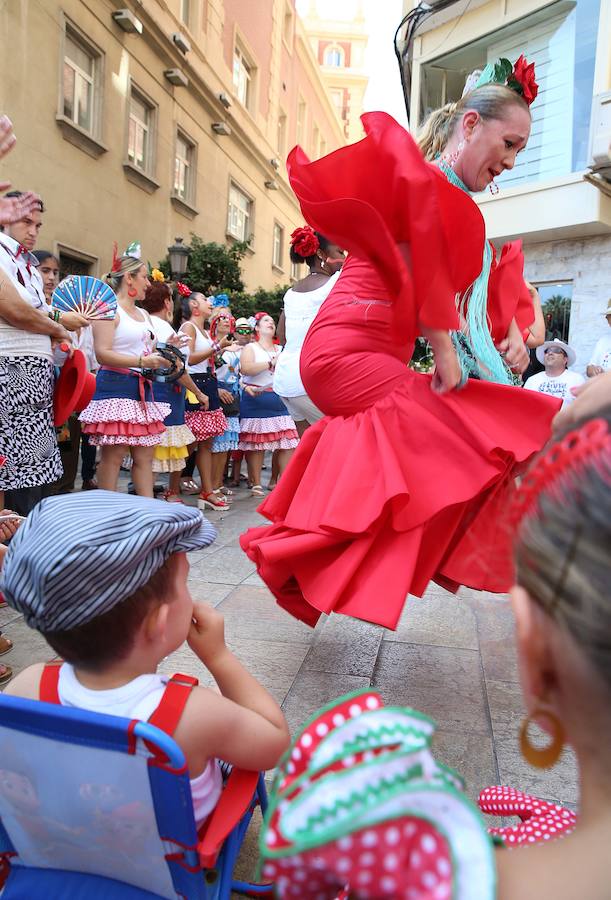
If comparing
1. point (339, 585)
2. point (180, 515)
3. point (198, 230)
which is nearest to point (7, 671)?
point (339, 585)

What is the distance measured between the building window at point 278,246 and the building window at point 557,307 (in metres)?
14.0

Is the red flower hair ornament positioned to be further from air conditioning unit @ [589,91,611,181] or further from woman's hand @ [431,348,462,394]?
air conditioning unit @ [589,91,611,181]

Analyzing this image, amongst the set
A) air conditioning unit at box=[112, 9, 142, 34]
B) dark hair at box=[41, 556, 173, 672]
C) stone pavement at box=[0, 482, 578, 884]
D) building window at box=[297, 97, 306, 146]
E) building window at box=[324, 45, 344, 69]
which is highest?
building window at box=[324, 45, 344, 69]

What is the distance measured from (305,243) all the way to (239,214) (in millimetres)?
16174

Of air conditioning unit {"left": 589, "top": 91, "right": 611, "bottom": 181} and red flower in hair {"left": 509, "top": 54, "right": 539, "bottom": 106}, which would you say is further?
air conditioning unit {"left": 589, "top": 91, "right": 611, "bottom": 181}

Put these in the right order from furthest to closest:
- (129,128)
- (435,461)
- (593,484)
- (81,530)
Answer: (129,128) < (435,461) < (81,530) < (593,484)

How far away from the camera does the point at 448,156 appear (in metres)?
2.30

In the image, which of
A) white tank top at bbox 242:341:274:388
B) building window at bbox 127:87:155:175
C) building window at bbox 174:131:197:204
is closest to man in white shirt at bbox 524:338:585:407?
white tank top at bbox 242:341:274:388

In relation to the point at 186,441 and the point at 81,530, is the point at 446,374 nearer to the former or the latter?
the point at 81,530

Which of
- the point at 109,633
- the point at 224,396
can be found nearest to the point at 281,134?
the point at 224,396

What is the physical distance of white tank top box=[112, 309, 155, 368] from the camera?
456 cm

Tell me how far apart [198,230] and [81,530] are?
52.2ft

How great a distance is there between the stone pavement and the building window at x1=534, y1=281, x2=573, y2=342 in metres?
7.93

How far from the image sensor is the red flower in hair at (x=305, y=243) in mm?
4445
